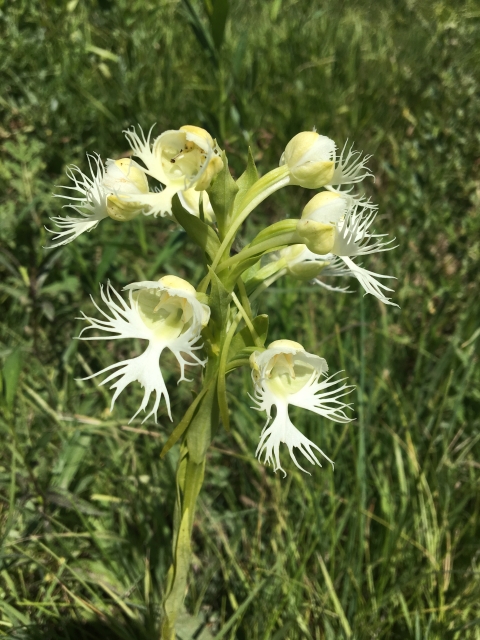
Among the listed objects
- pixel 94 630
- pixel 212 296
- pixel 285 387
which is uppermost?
pixel 212 296

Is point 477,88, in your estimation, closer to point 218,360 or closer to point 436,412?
point 436,412

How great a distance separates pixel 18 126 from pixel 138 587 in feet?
5.10

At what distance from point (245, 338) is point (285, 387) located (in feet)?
0.41

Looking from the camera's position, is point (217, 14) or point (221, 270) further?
point (217, 14)

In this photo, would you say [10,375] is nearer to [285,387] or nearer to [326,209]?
[285,387]

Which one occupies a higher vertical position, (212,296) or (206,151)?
(206,151)

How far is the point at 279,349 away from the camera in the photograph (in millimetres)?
892

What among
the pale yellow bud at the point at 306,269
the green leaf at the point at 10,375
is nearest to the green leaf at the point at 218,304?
the pale yellow bud at the point at 306,269

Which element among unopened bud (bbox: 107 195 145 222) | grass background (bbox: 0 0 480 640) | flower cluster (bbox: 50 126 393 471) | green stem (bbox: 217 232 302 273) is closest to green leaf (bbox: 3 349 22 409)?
grass background (bbox: 0 0 480 640)

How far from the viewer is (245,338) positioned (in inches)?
36.8

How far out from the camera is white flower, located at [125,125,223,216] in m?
0.91

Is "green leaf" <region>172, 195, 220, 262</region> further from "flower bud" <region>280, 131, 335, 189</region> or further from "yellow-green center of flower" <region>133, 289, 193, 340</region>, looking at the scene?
"flower bud" <region>280, 131, 335, 189</region>

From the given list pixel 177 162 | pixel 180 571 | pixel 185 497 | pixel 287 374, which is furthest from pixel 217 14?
pixel 180 571

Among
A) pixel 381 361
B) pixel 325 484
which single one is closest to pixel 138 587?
pixel 325 484
